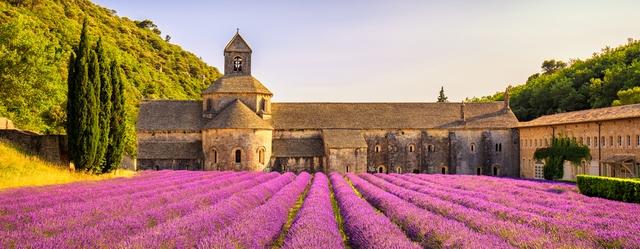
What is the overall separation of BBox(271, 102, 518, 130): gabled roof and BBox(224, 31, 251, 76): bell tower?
478 centimetres

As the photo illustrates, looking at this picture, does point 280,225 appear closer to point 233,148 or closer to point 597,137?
point 233,148

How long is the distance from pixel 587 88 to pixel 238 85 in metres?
52.0

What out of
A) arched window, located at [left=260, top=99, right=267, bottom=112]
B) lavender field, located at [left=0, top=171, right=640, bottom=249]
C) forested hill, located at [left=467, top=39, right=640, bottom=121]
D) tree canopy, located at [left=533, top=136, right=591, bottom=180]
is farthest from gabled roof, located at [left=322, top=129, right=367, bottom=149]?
forested hill, located at [left=467, top=39, right=640, bottom=121]

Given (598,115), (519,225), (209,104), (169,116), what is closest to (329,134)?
(209,104)

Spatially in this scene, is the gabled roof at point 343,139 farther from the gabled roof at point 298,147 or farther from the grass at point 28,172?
the grass at point 28,172

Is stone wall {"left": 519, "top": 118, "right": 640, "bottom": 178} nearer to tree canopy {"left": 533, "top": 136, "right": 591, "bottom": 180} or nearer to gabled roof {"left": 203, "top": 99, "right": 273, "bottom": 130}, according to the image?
tree canopy {"left": 533, "top": 136, "right": 591, "bottom": 180}

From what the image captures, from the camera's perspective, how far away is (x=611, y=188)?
23609mm

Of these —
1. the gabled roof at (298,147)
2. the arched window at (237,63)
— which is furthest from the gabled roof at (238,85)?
the gabled roof at (298,147)

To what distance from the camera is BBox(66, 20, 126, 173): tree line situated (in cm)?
2786

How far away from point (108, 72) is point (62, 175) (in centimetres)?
848

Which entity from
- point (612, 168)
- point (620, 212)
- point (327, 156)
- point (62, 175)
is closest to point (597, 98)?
point (612, 168)

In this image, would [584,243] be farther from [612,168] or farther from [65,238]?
[612,168]

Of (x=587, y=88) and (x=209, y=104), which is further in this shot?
(x=587, y=88)

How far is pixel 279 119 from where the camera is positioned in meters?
52.3
